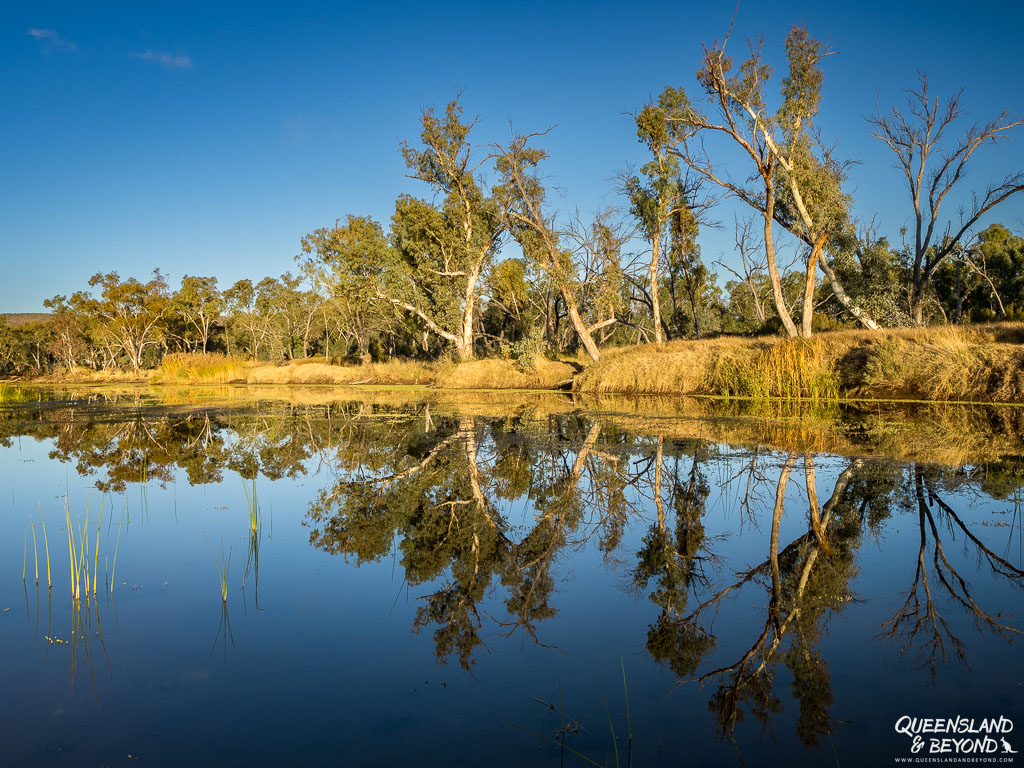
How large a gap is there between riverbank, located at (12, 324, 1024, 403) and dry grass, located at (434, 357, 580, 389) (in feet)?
0.15

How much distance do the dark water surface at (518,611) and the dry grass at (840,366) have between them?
6.64 metres

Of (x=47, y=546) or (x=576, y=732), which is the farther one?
(x=47, y=546)

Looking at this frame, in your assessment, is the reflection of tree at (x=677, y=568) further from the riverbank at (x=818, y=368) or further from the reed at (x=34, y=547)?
the riverbank at (x=818, y=368)

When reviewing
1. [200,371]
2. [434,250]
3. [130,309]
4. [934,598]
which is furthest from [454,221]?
[130,309]

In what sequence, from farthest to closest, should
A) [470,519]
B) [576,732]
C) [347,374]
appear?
[347,374] → [470,519] → [576,732]

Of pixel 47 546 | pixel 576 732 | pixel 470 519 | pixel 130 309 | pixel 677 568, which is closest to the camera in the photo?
pixel 576 732

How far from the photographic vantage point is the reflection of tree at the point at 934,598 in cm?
339

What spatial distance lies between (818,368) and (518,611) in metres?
15.3

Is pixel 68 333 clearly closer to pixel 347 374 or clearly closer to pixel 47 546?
pixel 347 374

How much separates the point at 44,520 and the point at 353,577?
379 cm

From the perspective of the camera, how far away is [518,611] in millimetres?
3961

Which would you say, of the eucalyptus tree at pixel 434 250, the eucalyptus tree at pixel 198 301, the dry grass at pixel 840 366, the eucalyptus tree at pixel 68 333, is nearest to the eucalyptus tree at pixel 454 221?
the eucalyptus tree at pixel 434 250

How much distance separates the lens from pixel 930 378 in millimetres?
14828

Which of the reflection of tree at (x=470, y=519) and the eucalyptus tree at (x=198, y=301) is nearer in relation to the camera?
the reflection of tree at (x=470, y=519)
